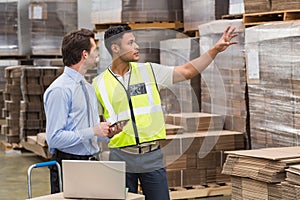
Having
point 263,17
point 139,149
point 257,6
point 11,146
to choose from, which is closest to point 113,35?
point 139,149

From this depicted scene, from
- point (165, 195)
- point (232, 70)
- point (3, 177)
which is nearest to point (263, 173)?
point (165, 195)

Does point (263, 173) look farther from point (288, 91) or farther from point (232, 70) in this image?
point (232, 70)

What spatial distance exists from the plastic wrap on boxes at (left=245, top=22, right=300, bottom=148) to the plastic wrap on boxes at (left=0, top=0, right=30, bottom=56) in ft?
22.5

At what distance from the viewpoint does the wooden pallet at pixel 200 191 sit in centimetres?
741

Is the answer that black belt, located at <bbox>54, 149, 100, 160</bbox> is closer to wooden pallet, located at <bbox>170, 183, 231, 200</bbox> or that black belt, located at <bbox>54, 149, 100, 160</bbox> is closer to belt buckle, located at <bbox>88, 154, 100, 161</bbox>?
belt buckle, located at <bbox>88, 154, 100, 161</bbox>

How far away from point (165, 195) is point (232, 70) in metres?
3.35

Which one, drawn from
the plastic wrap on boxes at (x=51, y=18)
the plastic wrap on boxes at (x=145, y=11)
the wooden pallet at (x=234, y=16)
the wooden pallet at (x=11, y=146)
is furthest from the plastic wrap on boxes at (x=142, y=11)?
the wooden pallet at (x=11, y=146)

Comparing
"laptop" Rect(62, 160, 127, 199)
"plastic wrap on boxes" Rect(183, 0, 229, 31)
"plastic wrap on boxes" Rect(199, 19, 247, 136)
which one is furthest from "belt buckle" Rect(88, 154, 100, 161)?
"plastic wrap on boxes" Rect(183, 0, 229, 31)

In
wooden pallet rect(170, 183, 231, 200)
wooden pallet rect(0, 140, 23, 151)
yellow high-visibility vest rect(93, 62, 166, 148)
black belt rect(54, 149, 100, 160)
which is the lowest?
wooden pallet rect(0, 140, 23, 151)

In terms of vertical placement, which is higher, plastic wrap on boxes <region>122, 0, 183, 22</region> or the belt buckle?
plastic wrap on boxes <region>122, 0, 183, 22</region>

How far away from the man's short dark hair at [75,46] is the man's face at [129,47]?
49cm

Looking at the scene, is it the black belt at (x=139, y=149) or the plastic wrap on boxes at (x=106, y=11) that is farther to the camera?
the plastic wrap on boxes at (x=106, y=11)

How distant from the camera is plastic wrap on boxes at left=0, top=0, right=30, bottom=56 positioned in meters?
13.2

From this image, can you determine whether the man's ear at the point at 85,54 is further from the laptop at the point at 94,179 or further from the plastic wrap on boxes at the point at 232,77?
the plastic wrap on boxes at the point at 232,77
